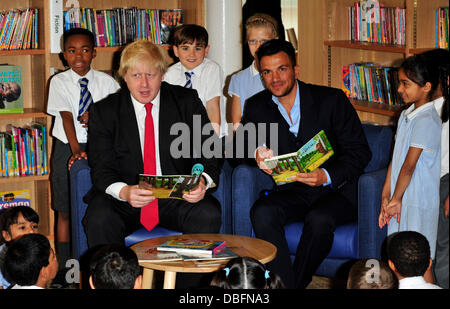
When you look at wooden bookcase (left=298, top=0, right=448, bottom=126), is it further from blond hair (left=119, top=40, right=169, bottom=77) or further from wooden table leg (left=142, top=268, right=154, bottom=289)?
wooden table leg (left=142, top=268, right=154, bottom=289)

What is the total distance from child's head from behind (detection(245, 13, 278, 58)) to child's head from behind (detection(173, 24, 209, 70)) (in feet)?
1.04

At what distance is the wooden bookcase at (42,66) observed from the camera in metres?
4.60

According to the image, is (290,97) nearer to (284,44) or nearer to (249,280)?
(284,44)

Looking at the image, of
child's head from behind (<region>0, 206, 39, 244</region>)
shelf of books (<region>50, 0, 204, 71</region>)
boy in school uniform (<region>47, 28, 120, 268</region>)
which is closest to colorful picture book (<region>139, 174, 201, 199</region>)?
child's head from behind (<region>0, 206, 39, 244</region>)

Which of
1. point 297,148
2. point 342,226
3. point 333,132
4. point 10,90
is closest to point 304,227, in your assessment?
point 342,226

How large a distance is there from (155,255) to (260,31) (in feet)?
6.43

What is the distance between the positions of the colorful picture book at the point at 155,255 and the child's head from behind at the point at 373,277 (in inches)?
29.5

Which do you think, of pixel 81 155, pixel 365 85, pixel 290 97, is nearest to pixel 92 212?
pixel 81 155

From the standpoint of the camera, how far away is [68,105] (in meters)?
4.39

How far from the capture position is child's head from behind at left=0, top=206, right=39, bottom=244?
3352mm

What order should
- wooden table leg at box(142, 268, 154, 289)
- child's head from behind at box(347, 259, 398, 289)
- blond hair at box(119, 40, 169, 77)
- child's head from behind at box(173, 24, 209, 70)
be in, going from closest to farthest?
child's head from behind at box(347, 259, 398, 289) < wooden table leg at box(142, 268, 154, 289) < blond hair at box(119, 40, 169, 77) < child's head from behind at box(173, 24, 209, 70)

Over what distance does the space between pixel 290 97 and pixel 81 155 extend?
1.21 meters

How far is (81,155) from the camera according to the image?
394cm

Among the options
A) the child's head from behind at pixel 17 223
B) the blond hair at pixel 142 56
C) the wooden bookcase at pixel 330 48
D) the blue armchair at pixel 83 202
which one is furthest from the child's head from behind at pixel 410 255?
the wooden bookcase at pixel 330 48
